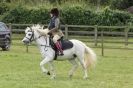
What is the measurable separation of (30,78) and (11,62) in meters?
6.29

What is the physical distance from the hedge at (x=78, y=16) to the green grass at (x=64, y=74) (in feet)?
44.5

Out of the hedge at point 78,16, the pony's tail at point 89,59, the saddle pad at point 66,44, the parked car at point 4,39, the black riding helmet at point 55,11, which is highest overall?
the black riding helmet at point 55,11

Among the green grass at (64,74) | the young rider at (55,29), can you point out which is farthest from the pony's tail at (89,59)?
the young rider at (55,29)

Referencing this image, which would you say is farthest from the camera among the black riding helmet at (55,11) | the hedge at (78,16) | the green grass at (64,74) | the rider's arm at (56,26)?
the hedge at (78,16)

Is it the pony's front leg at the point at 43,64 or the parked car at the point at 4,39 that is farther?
the parked car at the point at 4,39

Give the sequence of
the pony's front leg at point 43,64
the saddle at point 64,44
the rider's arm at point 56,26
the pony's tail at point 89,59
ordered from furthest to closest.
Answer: the pony's tail at point 89,59, the saddle at point 64,44, the rider's arm at point 56,26, the pony's front leg at point 43,64

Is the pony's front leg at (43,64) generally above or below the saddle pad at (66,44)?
below

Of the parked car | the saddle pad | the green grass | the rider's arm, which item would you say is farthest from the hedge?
the rider's arm

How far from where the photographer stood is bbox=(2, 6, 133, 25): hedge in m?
38.8

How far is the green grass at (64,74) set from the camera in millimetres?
13039

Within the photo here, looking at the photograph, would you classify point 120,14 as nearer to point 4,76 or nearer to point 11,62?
point 11,62

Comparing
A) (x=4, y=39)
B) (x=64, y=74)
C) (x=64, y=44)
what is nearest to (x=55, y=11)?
(x=64, y=44)

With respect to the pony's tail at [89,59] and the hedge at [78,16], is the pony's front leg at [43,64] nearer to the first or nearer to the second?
the pony's tail at [89,59]

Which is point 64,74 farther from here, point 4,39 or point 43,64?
point 4,39
